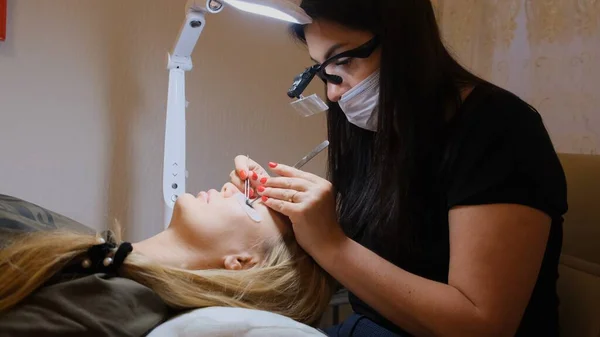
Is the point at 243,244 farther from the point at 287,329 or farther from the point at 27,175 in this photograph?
the point at 27,175

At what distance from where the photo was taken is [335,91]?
1131mm

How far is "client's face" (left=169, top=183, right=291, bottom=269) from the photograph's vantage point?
42.9 inches

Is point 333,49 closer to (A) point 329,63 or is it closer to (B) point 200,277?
(A) point 329,63

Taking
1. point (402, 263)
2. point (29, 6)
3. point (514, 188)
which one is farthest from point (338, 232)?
point (29, 6)

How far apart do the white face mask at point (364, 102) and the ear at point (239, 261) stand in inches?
14.3

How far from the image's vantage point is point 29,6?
1.62 meters

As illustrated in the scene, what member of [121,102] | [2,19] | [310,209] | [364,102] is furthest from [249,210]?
[2,19]

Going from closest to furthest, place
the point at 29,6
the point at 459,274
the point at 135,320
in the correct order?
the point at 135,320
the point at 459,274
the point at 29,6

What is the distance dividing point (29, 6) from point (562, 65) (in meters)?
1.61

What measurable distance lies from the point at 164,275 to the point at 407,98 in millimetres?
535

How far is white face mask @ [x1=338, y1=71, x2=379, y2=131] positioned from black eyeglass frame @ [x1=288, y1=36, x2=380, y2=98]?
4 centimetres

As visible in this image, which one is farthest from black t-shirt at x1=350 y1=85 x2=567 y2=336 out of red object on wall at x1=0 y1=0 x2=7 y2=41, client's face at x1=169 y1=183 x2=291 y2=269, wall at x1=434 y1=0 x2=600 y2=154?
red object on wall at x1=0 y1=0 x2=7 y2=41

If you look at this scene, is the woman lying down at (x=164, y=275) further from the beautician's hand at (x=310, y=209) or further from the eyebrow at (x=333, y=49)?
the eyebrow at (x=333, y=49)

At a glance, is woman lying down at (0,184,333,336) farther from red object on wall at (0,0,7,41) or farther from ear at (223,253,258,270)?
red object on wall at (0,0,7,41)
